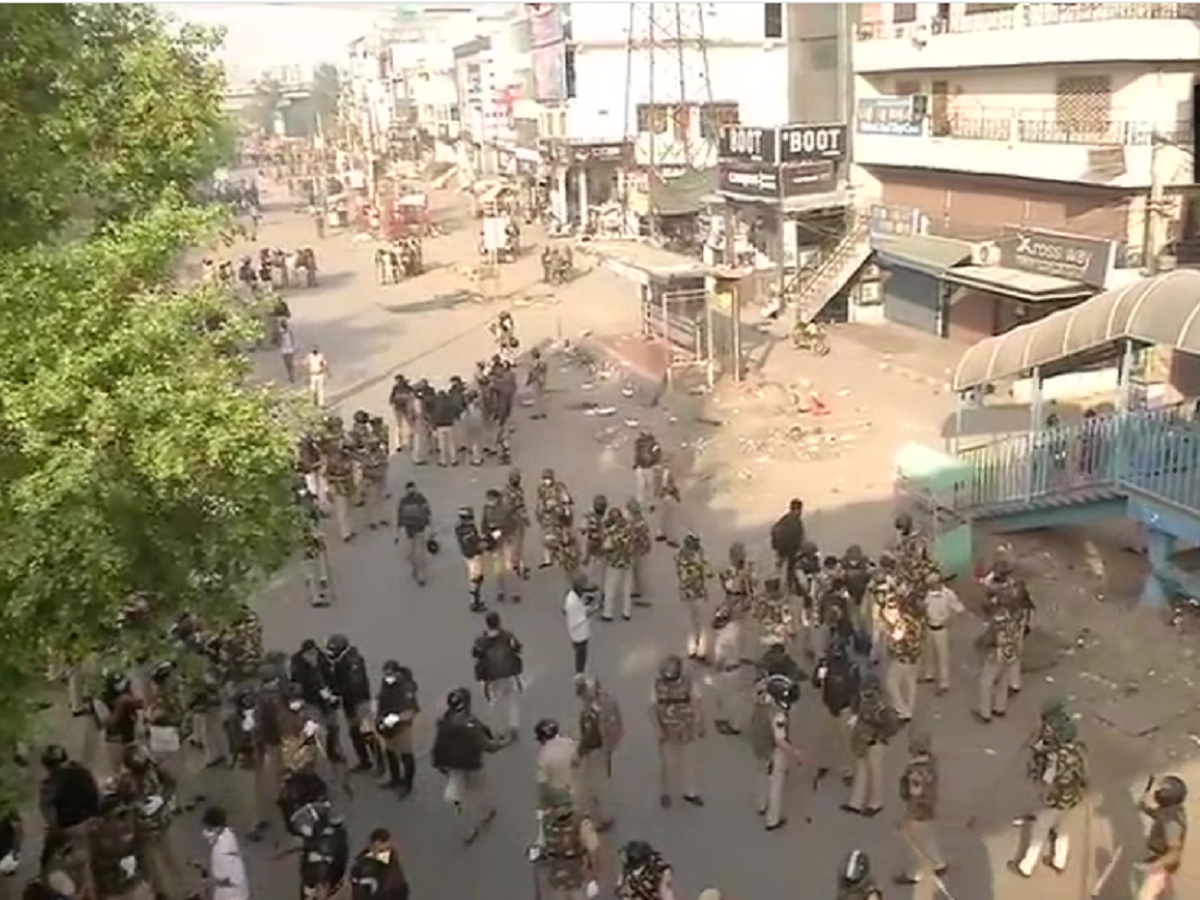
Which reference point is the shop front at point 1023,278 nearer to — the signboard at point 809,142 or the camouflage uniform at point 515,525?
the signboard at point 809,142

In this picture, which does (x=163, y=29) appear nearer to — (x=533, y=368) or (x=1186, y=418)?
(x=1186, y=418)

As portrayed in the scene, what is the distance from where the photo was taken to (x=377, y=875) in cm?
829

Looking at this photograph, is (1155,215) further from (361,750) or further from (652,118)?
(652,118)

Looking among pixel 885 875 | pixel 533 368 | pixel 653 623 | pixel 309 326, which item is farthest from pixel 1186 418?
pixel 309 326

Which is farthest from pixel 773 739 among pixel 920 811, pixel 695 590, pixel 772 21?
pixel 772 21

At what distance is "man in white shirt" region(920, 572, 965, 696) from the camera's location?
1235 cm

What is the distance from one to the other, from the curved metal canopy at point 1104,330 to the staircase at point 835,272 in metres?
15.0

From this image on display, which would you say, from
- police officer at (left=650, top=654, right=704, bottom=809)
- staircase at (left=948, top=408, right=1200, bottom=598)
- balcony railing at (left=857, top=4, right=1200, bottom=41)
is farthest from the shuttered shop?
police officer at (left=650, top=654, right=704, bottom=809)

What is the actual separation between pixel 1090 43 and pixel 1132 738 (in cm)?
1662

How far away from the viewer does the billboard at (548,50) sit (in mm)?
53906

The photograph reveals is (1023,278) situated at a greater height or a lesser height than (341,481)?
greater

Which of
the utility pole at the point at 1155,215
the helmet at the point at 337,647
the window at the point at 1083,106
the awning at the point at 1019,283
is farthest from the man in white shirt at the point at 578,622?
the window at the point at 1083,106

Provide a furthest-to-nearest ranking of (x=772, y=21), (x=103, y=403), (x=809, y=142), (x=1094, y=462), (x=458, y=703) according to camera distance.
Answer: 1. (x=772, y=21)
2. (x=809, y=142)
3. (x=1094, y=462)
4. (x=458, y=703)
5. (x=103, y=403)

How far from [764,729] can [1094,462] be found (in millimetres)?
6535
